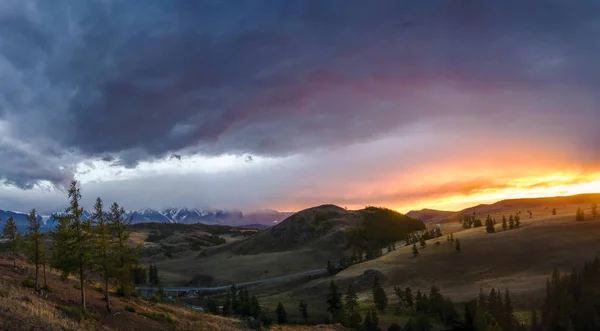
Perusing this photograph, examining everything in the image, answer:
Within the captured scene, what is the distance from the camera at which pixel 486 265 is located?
121312 millimetres

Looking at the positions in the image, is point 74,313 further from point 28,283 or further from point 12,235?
point 12,235

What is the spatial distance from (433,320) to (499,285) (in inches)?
1080

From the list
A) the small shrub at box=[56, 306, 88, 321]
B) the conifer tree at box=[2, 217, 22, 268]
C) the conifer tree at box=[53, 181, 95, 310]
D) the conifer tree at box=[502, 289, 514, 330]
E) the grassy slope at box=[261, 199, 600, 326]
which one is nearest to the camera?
the small shrub at box=[56, 306, 88, 321]

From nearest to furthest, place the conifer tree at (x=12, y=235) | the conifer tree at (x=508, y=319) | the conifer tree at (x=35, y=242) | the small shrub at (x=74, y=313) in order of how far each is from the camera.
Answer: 1. the small shrub at (x=74, y=313)
2. the conifer tree at (x=35, y=242)
3. the conifer tree at (x=12, y=235)
4. the conifer tree at (x=508, y=319)

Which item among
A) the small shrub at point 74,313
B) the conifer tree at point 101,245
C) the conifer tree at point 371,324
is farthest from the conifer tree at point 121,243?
the conifer tree at point 371,324

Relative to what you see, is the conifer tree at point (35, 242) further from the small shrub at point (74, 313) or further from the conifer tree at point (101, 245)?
the small shrub at point (74, 313)

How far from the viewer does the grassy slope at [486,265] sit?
103125 mm

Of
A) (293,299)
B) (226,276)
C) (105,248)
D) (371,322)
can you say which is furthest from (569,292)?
(226,276)

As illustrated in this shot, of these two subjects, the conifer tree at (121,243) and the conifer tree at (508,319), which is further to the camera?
the conifer tree at (508,319)

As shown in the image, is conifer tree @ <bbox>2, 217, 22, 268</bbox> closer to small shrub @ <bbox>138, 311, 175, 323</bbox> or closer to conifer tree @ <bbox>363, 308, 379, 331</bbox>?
small shrub @ <bbox>138, 311, 175, 323</bbox>

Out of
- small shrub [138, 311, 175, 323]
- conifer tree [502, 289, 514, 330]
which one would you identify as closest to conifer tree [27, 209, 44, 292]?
small shrub [138, 311, 175, 323]

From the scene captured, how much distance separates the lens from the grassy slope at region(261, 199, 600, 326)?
103 meters

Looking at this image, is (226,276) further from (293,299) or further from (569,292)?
(569,292)

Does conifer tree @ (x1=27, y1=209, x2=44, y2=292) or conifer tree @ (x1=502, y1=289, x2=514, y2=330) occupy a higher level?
conifer tree @ (x1=27, y1=209, x2=44, y2=292)
